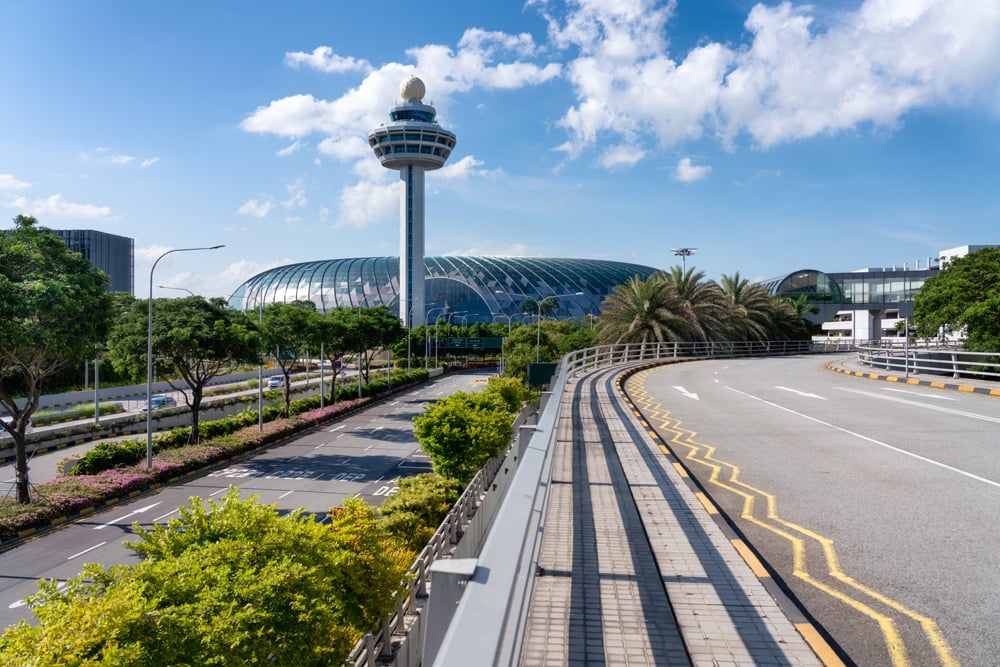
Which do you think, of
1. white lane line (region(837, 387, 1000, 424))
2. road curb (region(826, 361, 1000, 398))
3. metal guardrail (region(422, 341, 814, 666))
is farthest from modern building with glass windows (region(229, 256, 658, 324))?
metal guardrail (region(422, 341, 814, 666))

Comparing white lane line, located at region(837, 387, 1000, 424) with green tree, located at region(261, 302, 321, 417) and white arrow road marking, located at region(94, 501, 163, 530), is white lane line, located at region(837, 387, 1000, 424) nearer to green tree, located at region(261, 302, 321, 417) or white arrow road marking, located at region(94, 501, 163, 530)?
white arrow road marking, located at region(94, 501, 163, 530)

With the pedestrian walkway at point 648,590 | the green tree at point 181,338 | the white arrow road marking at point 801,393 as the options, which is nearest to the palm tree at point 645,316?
the white arrow road marking at point 801,393

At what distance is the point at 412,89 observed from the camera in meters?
120

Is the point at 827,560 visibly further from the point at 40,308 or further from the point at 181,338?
the point at 181,338

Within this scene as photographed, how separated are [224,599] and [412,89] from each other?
125 m

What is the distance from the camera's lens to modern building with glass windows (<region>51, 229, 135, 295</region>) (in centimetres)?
15800

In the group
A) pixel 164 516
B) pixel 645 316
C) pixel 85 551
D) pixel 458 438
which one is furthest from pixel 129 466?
pixel 645 316

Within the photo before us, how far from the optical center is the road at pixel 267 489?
55.8 ft

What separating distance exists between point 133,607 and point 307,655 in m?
1.82

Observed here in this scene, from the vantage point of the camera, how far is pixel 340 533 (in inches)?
316

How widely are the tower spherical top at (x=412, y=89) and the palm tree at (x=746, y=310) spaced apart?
82.5m

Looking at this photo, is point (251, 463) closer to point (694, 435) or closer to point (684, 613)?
point (694, 435)

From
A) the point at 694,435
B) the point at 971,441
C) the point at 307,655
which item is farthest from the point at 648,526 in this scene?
the point at 971,441

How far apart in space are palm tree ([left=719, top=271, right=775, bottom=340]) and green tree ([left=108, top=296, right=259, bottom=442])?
37685mm
